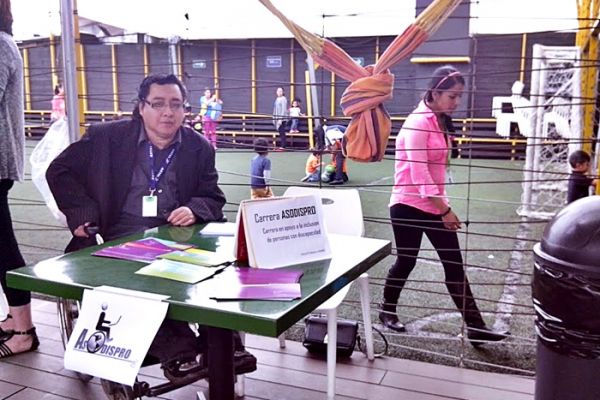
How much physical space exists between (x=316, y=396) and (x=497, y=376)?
736 millimetres

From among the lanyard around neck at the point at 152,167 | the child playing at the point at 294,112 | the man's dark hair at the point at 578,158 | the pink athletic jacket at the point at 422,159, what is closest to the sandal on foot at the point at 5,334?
the lanyard around neck at the point at 152,167

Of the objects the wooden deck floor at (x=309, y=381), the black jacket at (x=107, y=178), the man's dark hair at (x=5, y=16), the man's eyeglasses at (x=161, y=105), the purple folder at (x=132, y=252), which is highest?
the man's dark hair at (x=5, y=16)

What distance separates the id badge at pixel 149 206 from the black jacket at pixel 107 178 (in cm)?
9

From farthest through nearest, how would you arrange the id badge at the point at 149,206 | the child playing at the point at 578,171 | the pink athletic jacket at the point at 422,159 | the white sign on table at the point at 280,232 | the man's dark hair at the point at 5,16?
the child playing at the point at 578,171
the pink athletic jacket at the point at 422,159
the man's dark hair at the point at 5,16
the id badge at the point at 149,206
the white sign on table at the point at 280,232

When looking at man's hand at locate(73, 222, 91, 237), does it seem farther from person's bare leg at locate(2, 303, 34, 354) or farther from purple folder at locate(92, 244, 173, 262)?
person's bare leg at locate(2, 303, 34, 354)

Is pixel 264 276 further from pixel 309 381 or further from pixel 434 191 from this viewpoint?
pixel 434 191

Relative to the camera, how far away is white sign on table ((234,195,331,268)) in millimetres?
1571

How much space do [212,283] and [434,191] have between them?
5.23ft

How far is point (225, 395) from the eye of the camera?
1.57 m

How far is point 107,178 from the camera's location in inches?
84.6

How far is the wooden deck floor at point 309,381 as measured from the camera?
2182mm

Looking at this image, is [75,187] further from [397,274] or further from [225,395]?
[397,274]

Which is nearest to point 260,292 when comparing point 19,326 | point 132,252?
point 132,252

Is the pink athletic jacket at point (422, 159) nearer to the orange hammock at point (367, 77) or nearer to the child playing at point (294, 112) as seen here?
the orange hammock at point (367, 77)
